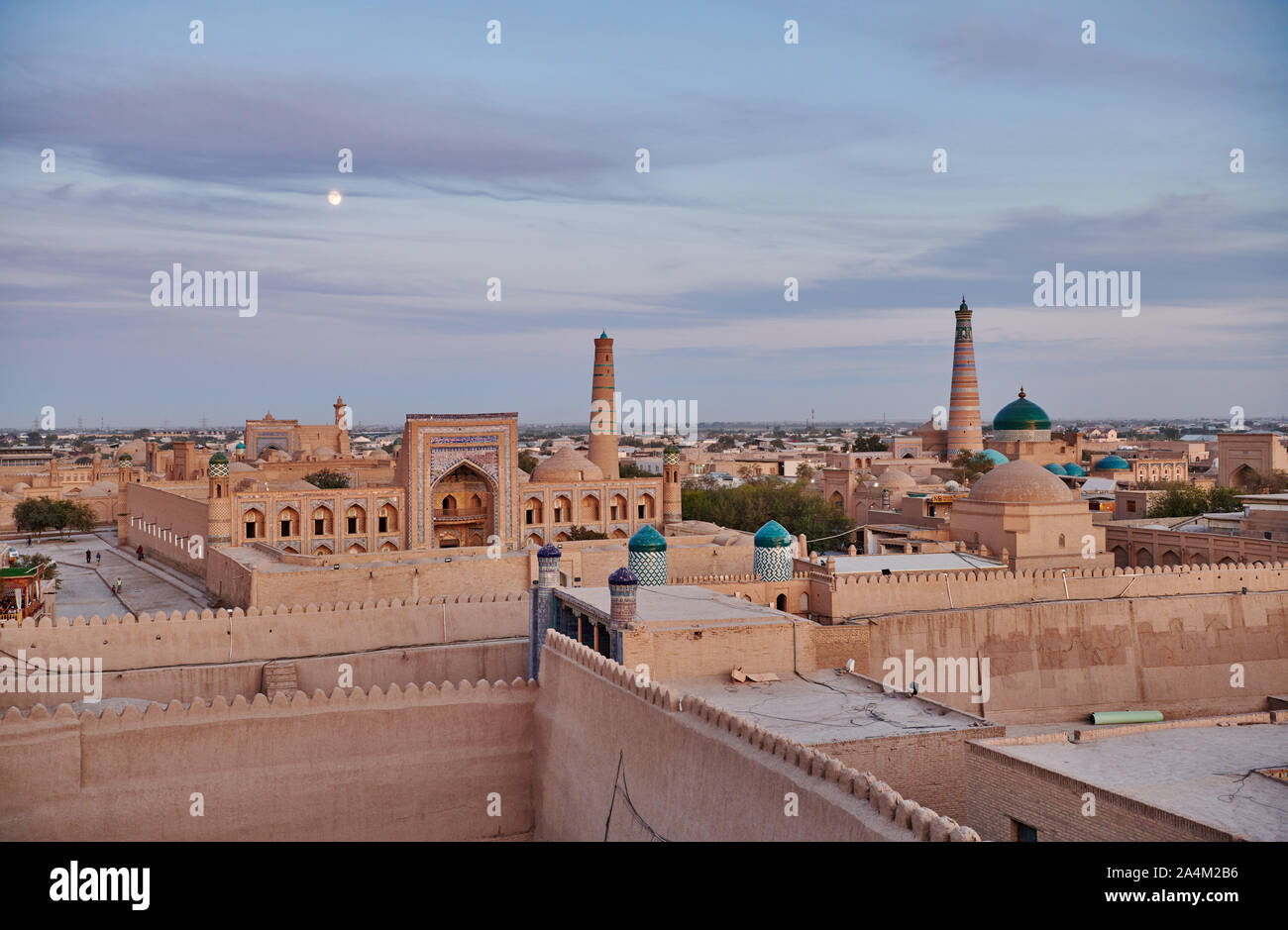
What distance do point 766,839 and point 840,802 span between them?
0.96 m

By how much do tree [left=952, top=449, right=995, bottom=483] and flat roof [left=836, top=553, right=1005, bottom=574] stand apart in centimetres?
2191

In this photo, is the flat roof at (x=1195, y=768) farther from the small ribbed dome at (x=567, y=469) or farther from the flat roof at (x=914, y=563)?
the small ribbed dome at (x=567, y=469)

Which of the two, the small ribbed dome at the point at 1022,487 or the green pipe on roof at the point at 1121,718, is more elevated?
the small ribbed dome at the point at 1022,487

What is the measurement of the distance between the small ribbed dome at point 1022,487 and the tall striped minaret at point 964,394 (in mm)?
28351

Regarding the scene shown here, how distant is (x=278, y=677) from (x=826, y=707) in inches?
330

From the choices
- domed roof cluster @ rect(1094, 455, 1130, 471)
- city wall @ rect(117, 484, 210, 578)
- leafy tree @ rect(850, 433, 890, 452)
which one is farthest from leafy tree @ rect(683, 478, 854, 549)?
leafy tree @ rect(850, 433, 890, 452)

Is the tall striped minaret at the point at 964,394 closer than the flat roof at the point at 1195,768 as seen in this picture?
No

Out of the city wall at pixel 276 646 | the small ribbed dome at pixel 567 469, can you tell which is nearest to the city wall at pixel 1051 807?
the city wall at pixel 276 646

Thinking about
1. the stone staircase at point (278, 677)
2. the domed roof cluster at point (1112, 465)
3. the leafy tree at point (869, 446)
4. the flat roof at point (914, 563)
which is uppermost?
the leafy tree at point (869, 446)

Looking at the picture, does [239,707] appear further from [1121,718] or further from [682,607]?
[1121,718]

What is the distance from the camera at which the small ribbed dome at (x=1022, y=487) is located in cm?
2200

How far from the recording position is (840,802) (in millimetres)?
7648

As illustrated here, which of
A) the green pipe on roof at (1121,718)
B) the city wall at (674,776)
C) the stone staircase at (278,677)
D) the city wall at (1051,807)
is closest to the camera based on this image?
the city wall at (674,776)
